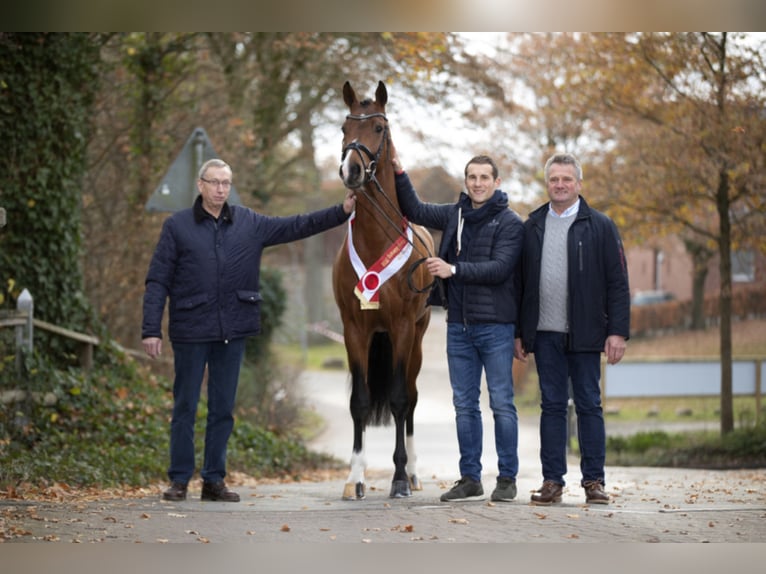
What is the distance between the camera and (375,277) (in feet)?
23.1

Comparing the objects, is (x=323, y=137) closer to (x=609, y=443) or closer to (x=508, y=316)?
(x=609, y=443)

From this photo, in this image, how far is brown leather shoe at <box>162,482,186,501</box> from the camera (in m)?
7.05

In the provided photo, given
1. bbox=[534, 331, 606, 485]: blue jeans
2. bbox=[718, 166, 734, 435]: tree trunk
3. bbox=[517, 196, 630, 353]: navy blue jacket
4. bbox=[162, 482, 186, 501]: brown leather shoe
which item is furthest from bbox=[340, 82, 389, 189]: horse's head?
bbox=[718, 166, 734, 435]: tree trunk

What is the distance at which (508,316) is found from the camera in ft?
22.1

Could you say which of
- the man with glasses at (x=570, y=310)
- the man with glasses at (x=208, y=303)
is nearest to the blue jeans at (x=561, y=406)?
the man with glasses at (x=570, y=310)

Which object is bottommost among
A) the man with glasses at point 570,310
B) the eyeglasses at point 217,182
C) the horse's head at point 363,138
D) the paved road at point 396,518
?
the paved road at point 396,518

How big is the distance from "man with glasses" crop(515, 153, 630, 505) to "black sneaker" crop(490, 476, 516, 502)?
0.49ft

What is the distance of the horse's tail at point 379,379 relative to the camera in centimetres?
788

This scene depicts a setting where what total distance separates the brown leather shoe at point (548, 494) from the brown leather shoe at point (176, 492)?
7.32ft

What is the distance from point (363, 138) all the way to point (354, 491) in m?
2.26

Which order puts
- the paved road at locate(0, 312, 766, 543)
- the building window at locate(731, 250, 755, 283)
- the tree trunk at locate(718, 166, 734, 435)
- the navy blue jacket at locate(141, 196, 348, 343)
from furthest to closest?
the building window at locate(731, 250, 755, 283) < the tree trunk at locate(718, 166, 734, 435) < the navy blue jacket at locate(141, 196, 348, 343) < the paved road at locate(0, 312, 766, 543)

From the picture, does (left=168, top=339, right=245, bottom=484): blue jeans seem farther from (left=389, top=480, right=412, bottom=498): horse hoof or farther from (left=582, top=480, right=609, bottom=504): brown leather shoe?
(left=582, top=480, right=609, bottom=504): brown leather shoe

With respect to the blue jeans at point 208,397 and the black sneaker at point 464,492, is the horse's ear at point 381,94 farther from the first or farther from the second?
the black sneaker at point 464,492
